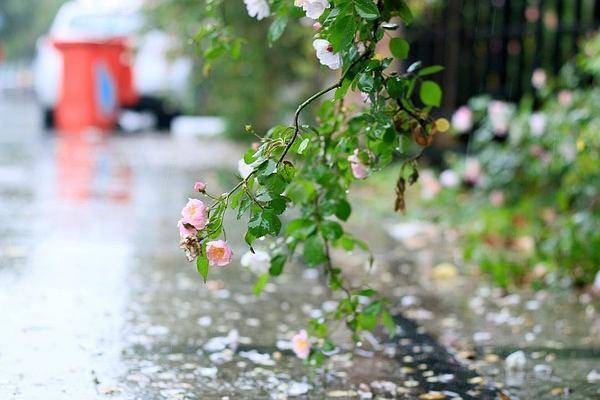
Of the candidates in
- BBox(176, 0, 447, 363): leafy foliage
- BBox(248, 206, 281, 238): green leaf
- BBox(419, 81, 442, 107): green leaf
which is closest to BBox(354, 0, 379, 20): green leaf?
BBox(176, 0, 447, 363): leafy foliage

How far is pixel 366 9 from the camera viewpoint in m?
2.76

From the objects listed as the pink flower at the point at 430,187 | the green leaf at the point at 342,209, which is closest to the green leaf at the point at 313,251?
the green leaf at the point at 342,209

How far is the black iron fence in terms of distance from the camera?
8.05 meters

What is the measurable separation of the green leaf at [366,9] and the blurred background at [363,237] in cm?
138

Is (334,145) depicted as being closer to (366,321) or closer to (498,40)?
(366,321)

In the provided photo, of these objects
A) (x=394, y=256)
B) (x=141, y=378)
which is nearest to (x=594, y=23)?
(x=394, y=256)

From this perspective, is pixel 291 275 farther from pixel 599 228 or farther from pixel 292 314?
pixel 599 228

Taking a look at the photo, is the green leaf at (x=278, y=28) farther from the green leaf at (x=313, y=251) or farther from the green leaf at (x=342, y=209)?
the green leaf at (x=313, y=251)

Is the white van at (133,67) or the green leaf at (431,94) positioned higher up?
the white van at (133,67)

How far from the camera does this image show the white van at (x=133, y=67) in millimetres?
→ 16391

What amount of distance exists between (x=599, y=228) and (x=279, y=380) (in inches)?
83.3

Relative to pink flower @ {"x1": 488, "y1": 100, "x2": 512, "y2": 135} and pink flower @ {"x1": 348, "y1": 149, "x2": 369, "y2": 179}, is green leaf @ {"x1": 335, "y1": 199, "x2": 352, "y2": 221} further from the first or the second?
pink flower @ {"x1": 488, "y1": 100, "x2": 512, "y2": 135}

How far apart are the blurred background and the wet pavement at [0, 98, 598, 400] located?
1cm

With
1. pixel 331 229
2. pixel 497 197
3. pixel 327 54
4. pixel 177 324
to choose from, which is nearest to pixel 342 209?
pixel 331 229
